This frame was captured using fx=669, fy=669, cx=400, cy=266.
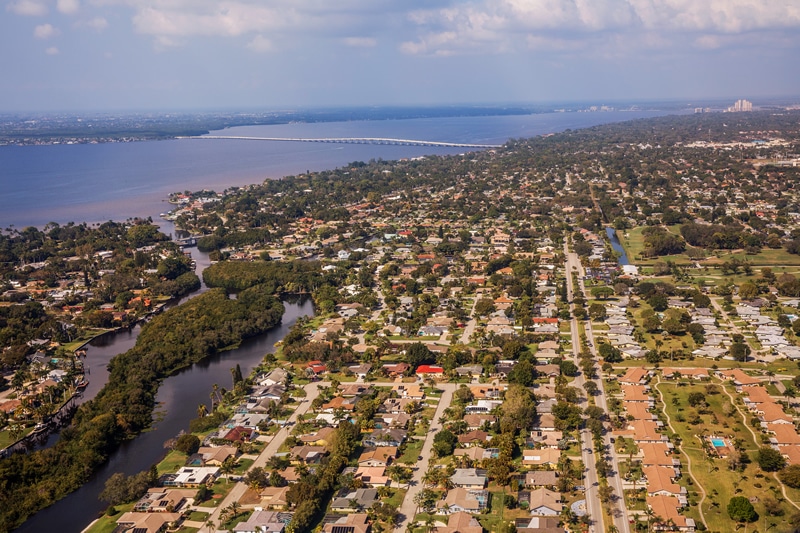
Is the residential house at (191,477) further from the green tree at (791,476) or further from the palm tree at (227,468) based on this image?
the green tree at (791,476)

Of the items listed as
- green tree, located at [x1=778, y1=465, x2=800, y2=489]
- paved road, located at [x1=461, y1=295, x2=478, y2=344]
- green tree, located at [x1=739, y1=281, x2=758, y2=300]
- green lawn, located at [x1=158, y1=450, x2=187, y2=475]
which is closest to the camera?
green tree, located at [x1=778, y1=465, x2=800, y2=489]

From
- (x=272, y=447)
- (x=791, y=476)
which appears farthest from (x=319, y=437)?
(x=791, y=476)

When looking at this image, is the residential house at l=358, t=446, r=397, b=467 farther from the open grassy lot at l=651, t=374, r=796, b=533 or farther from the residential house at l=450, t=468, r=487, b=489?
the open grassy lot at l=651, t=374, r=796, b=533

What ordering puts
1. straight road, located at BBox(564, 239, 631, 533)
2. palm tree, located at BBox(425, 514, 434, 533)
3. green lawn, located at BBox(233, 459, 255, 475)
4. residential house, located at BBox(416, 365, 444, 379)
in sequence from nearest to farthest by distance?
palm tree, located at BBox(425, 514, 434, 533) < straight road, located at BBox(564, 239, 631, 533) < green lawn, located at BBox(233, 459, 255, 475) < residential house, located at BBox(416, 365, 444, 379)

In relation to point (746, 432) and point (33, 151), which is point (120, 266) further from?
point (33, 151)

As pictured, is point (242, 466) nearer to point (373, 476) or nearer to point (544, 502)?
point (373, 476)

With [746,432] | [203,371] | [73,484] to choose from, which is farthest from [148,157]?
[746,432]

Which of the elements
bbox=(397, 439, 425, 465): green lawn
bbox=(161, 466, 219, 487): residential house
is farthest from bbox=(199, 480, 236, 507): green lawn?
bbox=(397, 439, 425, 465): green lawn
